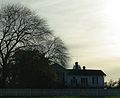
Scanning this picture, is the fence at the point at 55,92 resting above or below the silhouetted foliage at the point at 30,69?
below

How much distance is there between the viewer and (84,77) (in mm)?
97250

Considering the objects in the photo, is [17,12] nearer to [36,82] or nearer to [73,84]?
[36,82]

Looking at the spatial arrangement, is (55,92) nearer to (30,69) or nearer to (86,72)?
(30,69)

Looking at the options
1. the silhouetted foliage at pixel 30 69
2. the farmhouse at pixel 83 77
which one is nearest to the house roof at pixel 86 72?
the farmhouse at pixel 83 77

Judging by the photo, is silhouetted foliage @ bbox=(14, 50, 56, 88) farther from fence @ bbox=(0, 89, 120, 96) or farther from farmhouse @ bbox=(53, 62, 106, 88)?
farmhouse @ bbox=(53, 62, 106, 88)

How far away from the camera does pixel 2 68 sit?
7044cm

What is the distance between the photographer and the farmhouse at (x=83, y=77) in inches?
3703

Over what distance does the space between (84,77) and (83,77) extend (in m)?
0.23

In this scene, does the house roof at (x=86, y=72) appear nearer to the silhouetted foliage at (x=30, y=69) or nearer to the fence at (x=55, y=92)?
the silhouetted foliage at (x=30, y=69)

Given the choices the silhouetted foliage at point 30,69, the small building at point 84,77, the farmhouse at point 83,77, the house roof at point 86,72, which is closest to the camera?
the silhouetted foliage at point 30,69

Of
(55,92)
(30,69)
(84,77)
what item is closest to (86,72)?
(84,77)

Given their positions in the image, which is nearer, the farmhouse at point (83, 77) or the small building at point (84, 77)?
the farmhouse at point (83, 77)

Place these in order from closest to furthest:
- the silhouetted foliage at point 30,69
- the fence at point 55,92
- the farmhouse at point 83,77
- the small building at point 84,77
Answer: the fence at point 55,92
the silhouetted foliage at point 30,69
the farmhouse at point 83,77
the small building at point 84,77

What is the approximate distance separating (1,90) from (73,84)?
36.7 m
